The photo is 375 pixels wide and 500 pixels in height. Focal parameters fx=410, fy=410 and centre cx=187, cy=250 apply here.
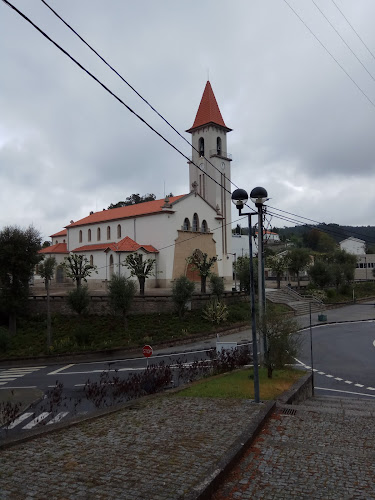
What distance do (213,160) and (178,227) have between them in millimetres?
10970

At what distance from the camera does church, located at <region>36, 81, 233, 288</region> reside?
1795 inches

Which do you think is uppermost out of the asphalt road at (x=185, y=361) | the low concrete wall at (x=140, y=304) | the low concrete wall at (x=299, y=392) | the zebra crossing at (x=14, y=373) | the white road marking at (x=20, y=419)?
the low concrete wall at (x=140, y=304)

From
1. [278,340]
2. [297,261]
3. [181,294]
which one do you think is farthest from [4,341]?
[297,261]

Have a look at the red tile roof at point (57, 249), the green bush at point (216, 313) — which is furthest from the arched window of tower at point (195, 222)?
the red tile roof at point (57, 249)

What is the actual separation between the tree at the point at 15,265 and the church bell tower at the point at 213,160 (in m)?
23.9

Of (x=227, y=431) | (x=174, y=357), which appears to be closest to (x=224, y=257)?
(x=174, y=357)

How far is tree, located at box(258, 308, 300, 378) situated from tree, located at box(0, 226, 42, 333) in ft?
84.9

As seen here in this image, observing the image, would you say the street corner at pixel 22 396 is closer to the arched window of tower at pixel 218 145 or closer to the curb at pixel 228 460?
the curb at pixel 228 460

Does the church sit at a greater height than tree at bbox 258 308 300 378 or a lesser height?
greater

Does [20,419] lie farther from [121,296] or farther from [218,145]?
[218,145]

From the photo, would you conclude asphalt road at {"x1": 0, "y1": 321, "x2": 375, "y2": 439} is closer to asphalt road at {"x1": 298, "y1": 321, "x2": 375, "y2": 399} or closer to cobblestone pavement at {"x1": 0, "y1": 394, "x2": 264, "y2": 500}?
asphalt road at {"x1": 298, "y1": 321, "x2": 375, "y2": 399}

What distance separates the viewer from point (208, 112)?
2082 inches

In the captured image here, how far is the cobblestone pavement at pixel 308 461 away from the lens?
5078 millimetres

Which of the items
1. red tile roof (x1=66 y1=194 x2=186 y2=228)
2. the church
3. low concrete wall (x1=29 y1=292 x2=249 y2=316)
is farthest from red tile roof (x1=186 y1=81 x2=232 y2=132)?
low concrete wall (x1=29 y1=292 x2=249 y2=316)
